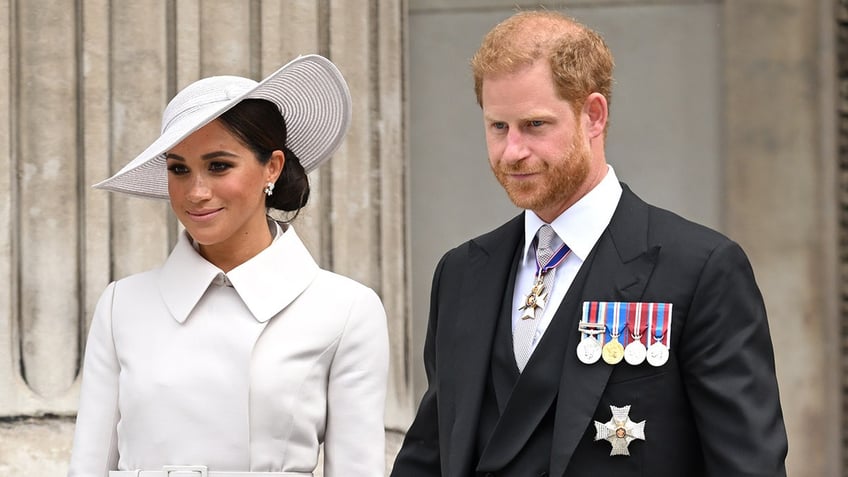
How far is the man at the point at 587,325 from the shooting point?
2.91 metres

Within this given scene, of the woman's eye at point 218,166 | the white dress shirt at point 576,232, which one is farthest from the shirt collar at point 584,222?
the woman's eye at point 218,166

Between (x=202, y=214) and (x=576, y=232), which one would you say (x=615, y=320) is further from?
(x=202, y=214)

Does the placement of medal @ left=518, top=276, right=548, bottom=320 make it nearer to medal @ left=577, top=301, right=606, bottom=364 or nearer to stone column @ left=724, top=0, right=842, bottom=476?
medal @ left=577, top=301, right=606, bottom=364

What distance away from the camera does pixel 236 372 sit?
3.59 metres

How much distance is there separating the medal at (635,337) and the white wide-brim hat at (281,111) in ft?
3.52

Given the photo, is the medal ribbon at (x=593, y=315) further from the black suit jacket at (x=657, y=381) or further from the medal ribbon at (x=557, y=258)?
the medal ribbon at (x=557, y=258)

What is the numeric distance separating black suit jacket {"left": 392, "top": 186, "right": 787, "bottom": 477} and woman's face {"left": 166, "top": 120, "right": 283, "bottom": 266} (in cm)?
70

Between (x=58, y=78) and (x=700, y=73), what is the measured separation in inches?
95.9

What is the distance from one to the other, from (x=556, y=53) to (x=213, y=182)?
94 centimetres

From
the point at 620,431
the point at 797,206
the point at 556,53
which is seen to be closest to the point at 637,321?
the point at 620,431

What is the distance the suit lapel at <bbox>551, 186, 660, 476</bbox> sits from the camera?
295 centimetres

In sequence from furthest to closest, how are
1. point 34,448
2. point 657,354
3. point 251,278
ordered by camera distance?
point 34,448
point 251,278
point 657,354

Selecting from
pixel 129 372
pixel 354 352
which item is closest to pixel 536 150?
pixel 354 352

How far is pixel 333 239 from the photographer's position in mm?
Result: 5363
